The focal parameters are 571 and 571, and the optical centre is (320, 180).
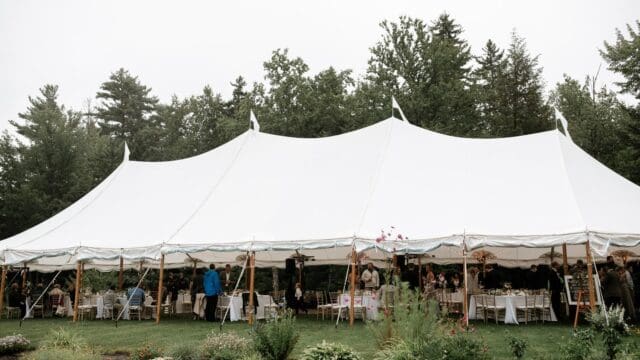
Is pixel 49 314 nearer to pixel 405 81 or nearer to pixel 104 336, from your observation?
pixel 104 336

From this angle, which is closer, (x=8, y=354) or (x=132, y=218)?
(x=8, y=354)

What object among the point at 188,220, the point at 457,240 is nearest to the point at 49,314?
the point at 188,220

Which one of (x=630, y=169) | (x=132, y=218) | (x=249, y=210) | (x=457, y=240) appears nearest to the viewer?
(x=457, y=240)

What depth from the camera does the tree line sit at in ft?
93.6

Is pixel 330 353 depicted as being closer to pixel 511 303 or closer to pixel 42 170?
pixel 511 303

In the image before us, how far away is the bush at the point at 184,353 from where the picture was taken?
8698 millimetres

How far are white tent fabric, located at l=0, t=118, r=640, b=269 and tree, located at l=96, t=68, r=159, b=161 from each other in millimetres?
28598

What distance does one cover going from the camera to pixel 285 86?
31.2 m

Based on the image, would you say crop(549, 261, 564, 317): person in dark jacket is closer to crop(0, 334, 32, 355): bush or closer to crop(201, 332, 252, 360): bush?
crop(201, 332, 252, 360): bush

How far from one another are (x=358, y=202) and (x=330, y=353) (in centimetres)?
686

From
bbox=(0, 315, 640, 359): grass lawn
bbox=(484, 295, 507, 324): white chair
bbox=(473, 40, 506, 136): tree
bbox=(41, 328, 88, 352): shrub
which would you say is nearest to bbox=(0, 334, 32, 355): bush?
bbox=(41, 328, 88, 352): shrub

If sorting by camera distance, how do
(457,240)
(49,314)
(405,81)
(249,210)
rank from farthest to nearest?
(405,81)
(49,314)
(249,210)
(457,240)

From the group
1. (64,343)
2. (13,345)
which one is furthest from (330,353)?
(13,345)

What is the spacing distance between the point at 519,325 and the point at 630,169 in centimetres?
1599
